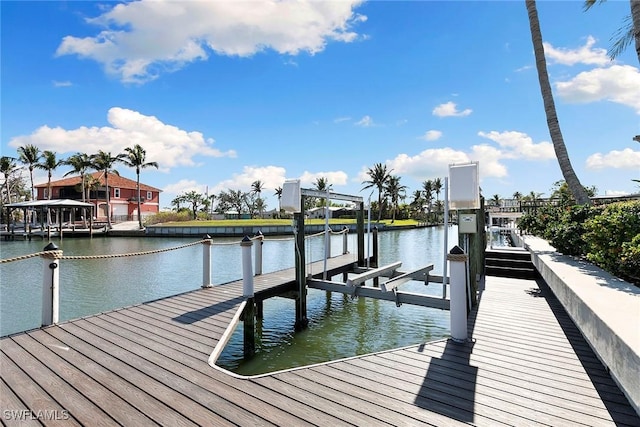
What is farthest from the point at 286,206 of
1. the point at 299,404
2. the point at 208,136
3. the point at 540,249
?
the point at 208,136

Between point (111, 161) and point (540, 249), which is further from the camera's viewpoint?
point (111, 161)

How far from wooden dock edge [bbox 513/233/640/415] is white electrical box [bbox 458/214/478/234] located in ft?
3.93

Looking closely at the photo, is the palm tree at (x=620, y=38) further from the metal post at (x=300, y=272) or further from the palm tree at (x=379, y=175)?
the palm tree at (x=379, y=175)

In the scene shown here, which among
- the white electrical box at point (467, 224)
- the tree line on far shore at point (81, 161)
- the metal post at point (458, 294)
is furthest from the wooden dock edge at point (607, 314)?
the tree line on far shore at point (81, 161)

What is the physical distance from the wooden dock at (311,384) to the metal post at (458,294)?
0.49 ft

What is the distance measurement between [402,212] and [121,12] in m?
57.9

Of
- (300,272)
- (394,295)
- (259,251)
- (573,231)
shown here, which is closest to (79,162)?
(259,251)

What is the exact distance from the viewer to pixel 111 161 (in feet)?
121

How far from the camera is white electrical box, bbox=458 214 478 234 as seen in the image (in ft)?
15.6

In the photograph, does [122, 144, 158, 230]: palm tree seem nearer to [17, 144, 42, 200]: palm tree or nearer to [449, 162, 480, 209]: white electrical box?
[17, 144, 42, 200]: palm tree

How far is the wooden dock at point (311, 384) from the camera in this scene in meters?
2.33

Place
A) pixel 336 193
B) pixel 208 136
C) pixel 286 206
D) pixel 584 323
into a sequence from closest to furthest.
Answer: pixel 584 323, pixel 286 206, pixel 336 193, pixel 208 136

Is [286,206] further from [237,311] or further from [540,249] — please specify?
[540,249]

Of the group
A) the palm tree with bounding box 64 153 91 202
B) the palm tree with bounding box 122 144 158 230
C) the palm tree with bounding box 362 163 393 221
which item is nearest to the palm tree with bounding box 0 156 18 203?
the palm tree with bounding box 64 153 91 202
